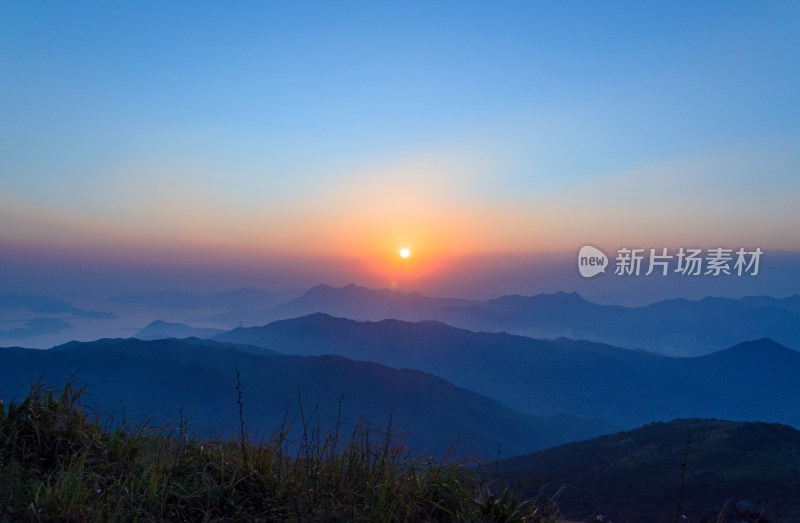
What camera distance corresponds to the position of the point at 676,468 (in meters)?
47.6

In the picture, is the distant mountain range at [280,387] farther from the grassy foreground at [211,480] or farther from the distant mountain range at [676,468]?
the grassy foreground at [211,480]

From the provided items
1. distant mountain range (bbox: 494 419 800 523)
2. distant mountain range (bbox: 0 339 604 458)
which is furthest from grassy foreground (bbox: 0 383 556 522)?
distant mountain range (bbox: 0 339 604 458)

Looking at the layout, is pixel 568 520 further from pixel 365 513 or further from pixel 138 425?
pixel 138 425

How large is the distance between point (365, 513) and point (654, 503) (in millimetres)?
43872

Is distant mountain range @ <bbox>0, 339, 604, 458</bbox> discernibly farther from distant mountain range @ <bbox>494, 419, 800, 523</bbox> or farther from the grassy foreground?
the grassy foreground

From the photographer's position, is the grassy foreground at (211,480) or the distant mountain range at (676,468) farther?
the distant mountain range at (676,468)

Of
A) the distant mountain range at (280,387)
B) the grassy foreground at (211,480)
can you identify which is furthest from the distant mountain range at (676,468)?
the distant mountain range at (280,387)

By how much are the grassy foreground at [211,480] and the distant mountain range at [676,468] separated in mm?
29825

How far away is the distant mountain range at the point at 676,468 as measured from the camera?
37062 millimetres

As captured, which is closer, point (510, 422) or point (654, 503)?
point (654, 503)

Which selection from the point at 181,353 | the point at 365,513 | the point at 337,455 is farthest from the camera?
the point at 181,353

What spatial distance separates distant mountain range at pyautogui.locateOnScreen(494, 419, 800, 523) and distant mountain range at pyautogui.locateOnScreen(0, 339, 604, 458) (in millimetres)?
43050

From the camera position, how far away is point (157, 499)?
3.85m

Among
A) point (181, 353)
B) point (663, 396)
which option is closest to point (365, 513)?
point (181, 353)
